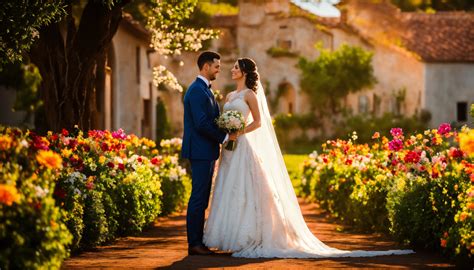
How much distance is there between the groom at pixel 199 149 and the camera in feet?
36.4

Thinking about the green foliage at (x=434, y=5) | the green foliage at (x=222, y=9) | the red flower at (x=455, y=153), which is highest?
the green foliage at (x=434, y=5)

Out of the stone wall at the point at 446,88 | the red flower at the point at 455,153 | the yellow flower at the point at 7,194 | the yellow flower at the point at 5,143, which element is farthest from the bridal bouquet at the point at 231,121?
the stone wall at the point at 446,88

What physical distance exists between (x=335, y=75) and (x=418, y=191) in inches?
1635

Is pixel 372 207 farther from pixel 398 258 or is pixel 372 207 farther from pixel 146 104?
pixel 146 104

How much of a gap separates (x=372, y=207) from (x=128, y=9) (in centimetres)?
2496

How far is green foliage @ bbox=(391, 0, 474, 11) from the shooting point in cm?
6425

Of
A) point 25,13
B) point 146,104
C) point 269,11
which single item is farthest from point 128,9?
point 25,13

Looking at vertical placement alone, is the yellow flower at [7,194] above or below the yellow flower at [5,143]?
below

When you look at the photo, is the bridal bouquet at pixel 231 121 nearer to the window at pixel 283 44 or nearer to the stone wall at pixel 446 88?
the stone wall at pixel 446 88

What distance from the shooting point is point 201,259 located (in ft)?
35.0

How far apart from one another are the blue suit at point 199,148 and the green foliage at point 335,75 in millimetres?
41233

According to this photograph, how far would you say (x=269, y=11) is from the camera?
186ft

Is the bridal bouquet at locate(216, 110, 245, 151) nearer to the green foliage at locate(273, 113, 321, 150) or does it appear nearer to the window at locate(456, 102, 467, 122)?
the green foliage at locate(273, 113, 321, 150)

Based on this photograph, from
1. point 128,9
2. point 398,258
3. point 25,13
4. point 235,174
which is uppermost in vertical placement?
point 128,9
